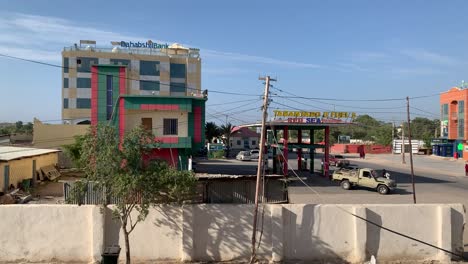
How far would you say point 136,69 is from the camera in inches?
3046

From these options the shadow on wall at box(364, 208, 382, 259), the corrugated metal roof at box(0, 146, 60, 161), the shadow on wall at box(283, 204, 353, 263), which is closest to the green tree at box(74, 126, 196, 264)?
the shadow on wall at box(283, 204, 353, 263)

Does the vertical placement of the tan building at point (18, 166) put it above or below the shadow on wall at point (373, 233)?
above

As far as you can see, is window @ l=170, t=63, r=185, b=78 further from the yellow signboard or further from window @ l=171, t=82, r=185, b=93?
the yellow signboard

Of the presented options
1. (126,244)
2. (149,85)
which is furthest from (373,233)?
(149,85)

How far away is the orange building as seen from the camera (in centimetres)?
7356

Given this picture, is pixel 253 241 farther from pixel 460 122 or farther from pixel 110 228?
pixel 460 122

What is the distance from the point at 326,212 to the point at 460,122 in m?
71.4

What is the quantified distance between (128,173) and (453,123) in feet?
255

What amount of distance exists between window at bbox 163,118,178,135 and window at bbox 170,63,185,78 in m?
47.2

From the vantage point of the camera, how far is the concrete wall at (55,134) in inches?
2077

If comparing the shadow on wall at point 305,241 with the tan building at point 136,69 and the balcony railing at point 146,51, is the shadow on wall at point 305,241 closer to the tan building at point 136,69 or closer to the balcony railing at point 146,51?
the tan building at point 136,69

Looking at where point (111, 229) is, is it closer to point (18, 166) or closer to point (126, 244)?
point (126, 244)

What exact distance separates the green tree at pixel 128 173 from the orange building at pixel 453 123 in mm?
69600

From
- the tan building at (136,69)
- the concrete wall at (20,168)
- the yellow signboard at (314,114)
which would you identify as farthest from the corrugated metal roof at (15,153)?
the tan building at (136,69)
